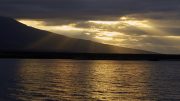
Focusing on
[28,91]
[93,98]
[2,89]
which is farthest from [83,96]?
[2,89]

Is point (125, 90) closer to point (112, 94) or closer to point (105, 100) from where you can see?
point (112, 94)

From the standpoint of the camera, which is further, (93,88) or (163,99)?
(93,88)

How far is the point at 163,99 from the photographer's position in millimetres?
46875

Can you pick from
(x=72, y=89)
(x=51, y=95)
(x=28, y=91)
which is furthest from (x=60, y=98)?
(x=72, y=89)

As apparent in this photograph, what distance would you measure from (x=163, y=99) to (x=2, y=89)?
17128mm

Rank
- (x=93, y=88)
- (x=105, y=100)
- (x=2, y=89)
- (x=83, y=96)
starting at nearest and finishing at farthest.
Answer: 1. (x=105, y=100)
2. (x=83, y=96)
3. (x=2, y=89)
4. (x=93, y=88)

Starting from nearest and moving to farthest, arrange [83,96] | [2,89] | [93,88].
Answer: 1. [83,96]
2. [2,89]
3. [93,88]

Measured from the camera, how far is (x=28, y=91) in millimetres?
51156

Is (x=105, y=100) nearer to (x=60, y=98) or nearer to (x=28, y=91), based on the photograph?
(x=60, y=98)

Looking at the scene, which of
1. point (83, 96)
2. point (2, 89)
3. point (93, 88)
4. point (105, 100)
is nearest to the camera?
point (105, 100)

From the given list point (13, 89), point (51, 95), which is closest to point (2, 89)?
point (13, 89)

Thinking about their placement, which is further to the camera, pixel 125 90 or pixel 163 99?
pixel 125 90

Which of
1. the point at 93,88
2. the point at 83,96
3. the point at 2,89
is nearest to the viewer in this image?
the point at 83,96

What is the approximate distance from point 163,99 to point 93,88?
1275 centimetres
